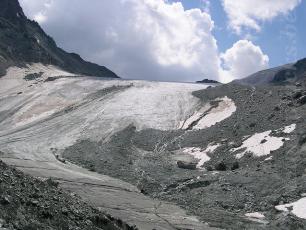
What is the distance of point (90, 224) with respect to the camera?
16.9 m

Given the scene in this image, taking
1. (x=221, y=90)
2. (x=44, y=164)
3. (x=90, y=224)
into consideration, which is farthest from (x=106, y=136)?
(x=90, y=224)

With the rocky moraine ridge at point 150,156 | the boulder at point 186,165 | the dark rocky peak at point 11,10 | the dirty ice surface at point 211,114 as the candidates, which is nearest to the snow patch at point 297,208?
the rocky moraine ridge at point 150,156

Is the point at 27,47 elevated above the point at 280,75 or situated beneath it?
situated beneath

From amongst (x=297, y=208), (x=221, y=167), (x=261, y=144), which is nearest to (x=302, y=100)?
(x=261, y=144)

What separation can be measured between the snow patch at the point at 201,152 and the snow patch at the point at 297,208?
41.9 feet

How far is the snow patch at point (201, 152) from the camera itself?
135ft

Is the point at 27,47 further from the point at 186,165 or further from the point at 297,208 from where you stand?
the point at 297,208

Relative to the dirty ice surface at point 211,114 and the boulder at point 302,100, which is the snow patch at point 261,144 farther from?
the dirty ice surface at point 211,114

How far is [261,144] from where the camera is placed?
132ft

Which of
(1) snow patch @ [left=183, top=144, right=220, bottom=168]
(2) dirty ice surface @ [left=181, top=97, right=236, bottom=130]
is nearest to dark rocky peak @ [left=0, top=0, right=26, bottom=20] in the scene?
(2) dirty ice surface @ [left=181, top=97, right=236, bottom=130]

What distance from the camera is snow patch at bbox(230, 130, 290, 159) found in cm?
3847

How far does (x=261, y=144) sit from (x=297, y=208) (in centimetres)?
1298

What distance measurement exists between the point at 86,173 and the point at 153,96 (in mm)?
31867

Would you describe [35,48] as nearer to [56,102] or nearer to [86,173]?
[56,102]
